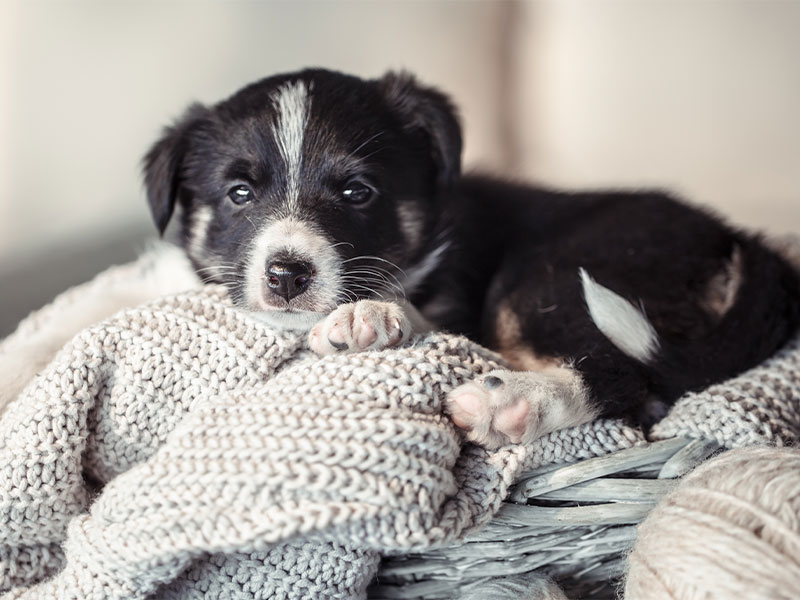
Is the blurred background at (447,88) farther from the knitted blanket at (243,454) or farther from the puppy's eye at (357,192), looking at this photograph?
the knitted blanket at (243,454)

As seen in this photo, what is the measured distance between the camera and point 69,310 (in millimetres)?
2158

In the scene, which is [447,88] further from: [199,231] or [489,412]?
[489,412]

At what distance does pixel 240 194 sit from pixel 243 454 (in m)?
0.89

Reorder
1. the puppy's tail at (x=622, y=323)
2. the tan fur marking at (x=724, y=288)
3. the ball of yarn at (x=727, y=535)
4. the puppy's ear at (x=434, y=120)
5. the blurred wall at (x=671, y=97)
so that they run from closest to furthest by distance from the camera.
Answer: the ball of yarn at (x=727, y=535), the puppy's tail at (x=622, y=323), the tan fur marking at (x=724, y=288), the puppy's ear at (x=434, y=120), the blurred wall at (x=671, y=97)

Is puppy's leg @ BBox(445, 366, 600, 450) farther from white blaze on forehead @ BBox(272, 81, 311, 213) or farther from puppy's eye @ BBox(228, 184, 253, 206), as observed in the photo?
puppy's eye @ BBox(228, 184, 253, 206)

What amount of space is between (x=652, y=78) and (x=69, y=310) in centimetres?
279

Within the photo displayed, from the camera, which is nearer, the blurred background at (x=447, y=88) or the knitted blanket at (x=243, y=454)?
the knitted blanket at (x=243, y=454)

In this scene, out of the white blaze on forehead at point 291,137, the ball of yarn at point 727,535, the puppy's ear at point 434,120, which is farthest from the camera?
the puppy's ear at point 434,120

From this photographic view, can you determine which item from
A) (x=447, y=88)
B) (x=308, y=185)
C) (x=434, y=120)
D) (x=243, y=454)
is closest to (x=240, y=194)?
(x=308, y=185)

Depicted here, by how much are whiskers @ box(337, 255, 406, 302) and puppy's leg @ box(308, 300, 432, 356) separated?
150 mm

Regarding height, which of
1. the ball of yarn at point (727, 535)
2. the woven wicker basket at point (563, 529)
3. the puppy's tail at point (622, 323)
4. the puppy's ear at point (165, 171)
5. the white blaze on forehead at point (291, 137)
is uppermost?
the white blaze on forehead at point (291, 137)

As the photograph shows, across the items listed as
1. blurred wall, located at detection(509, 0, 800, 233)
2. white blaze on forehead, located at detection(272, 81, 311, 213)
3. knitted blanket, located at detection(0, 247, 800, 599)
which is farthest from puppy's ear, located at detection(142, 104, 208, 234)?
blurred wall, located at detection(509, 0, 800, 233)

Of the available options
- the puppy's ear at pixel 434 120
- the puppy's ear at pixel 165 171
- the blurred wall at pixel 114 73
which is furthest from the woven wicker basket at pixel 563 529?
the blurred wall at pixel 114 73

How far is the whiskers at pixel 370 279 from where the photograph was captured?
1738 millimetres
